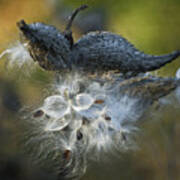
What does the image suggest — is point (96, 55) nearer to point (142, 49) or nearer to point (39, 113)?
point (39, 113)

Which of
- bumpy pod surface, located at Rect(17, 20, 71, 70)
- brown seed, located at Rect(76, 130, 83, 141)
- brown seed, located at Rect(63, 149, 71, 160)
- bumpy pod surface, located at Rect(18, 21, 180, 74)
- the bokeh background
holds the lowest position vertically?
brown seed, located at Rect(63, 149, 71, 160)

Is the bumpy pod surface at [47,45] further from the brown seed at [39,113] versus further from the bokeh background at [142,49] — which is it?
the bokeh background at [142,49]

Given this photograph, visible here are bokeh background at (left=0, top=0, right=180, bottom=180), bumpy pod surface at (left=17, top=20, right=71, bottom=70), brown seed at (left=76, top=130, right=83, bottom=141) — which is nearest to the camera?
bumpy pod surface at (left=17, top=20, right=71, bottom=70)

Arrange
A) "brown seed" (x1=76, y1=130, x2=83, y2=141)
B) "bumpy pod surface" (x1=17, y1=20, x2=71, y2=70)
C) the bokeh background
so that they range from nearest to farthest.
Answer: "bumpy pod surface" (x1=17, y1=20, x2=71, y2=70), "brown seed" (x1=76, y1=130, x2=83, y2=141), the bokeh background

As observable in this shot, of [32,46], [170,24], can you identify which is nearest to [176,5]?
[170,24]

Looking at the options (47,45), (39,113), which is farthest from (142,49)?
(47,45)

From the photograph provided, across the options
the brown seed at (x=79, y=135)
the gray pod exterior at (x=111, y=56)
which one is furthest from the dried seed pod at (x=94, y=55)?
the brown seed at (x=79, y=135)

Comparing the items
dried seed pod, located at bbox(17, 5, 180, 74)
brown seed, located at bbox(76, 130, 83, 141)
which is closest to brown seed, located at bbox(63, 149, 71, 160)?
brown seed, located at bbox(76, 130, 83, 141)

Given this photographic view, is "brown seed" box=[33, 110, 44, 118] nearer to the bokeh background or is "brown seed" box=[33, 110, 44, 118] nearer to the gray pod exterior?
the gray pod exterior
